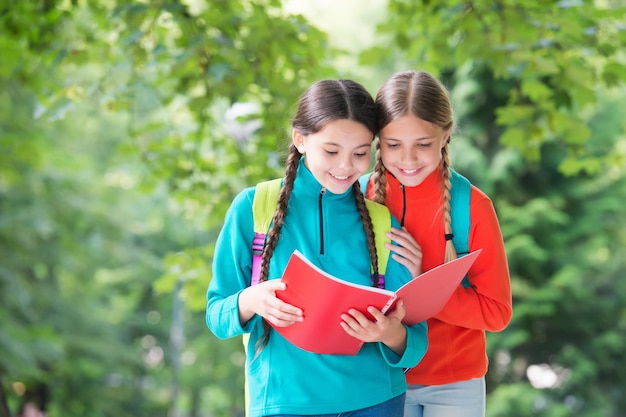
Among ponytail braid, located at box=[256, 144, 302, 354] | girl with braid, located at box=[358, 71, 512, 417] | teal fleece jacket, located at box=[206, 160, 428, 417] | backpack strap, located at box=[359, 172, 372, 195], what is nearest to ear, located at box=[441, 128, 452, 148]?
girl with braid, located at box=[358, 71, 512, 417]

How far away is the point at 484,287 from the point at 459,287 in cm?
7

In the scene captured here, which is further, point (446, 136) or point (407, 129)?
point (446, 136)

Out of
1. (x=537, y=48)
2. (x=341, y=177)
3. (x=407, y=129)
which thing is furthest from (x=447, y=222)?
(x=537, y=48)

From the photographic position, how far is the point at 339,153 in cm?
197

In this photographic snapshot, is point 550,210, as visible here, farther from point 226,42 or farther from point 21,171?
point 226,42

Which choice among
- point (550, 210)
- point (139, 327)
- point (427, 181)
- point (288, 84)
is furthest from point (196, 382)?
point (427, 181)

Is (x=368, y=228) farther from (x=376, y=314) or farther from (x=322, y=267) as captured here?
(x=376, y=314)

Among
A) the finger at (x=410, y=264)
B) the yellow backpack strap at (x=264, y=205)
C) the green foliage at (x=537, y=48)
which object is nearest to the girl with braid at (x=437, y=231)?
the finger at (x=410, y=264)

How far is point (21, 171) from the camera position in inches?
330

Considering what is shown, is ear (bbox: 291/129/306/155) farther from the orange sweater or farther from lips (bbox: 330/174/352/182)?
the orange sweater

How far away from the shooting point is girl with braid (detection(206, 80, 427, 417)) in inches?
75.4

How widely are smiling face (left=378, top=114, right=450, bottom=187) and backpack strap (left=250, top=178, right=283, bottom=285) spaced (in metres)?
0.34

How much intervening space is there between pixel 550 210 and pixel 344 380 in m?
9.33

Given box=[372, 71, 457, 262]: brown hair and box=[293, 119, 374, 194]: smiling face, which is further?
box=[372, 71, 457, 262]: brown hair
